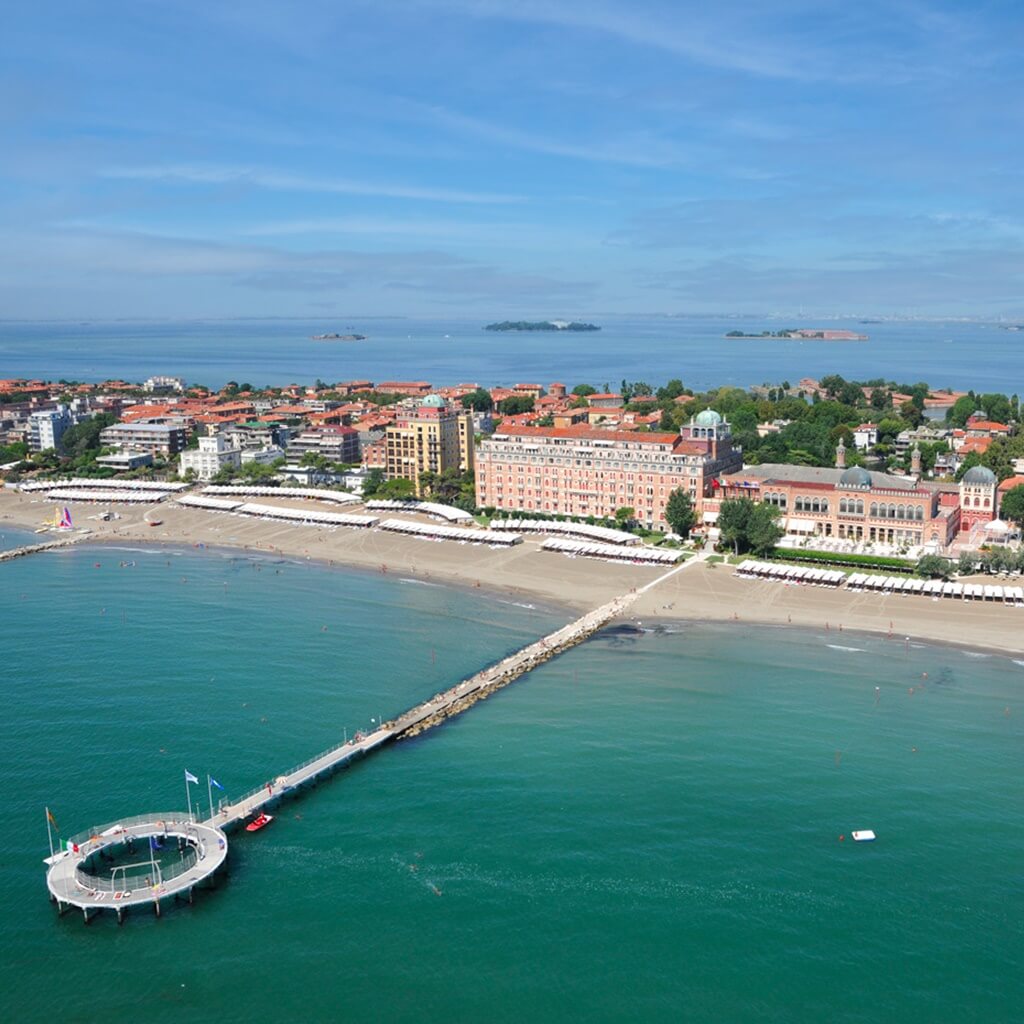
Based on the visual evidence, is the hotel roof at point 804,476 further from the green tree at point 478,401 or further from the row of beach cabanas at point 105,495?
the green tree at point 478,401

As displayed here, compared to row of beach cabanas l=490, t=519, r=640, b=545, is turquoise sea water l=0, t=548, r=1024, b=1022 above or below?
below

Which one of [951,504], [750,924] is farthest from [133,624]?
[951,504]

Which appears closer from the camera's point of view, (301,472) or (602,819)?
(602,819)

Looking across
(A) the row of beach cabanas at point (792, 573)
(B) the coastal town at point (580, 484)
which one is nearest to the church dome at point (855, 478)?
(B) the coastal town at point (580, 484)

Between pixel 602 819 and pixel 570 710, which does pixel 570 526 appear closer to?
pixel 570 710

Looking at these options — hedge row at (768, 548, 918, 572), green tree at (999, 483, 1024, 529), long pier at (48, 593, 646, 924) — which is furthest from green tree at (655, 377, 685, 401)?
long pier at (48, 593, 646, 924)

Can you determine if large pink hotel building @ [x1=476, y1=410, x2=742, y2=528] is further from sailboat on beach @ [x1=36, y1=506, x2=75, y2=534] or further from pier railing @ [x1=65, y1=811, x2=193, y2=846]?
pier railing @ [x1=65, y1=811, x2=193, y2=846]
